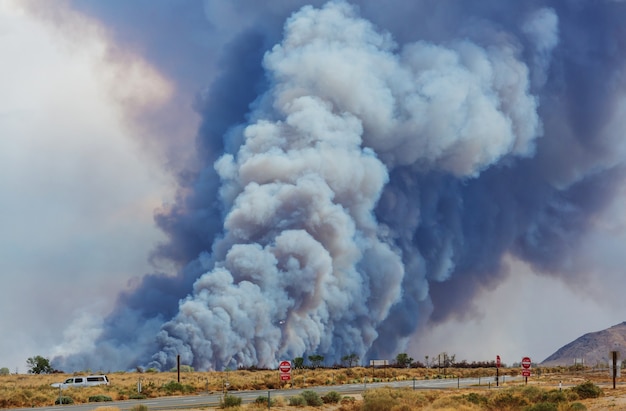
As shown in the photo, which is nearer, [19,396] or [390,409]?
[390,409]

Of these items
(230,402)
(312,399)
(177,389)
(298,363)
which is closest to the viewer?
(230,402)

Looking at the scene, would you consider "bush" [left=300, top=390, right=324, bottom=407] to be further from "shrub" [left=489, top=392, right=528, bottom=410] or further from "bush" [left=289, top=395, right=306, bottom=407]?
"shrub" [left=489, top=392, right=528, bottom=410]

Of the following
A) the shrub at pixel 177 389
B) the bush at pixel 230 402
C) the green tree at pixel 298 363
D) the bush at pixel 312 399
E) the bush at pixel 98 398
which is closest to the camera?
the bush at pixel 230 402

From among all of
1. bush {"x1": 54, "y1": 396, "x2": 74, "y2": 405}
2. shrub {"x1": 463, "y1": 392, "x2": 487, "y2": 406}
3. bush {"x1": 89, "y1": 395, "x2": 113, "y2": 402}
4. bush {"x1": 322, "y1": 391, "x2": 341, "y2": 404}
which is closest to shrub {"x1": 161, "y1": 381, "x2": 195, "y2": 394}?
bush {"x1": 89, "y1": 395, "x2": 113, "y2": 402}

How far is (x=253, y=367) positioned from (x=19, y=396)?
67.8 metres

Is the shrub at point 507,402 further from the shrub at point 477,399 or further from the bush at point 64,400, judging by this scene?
the bush at point 64,400

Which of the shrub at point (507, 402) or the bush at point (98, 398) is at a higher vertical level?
the bush at point (98, 398)

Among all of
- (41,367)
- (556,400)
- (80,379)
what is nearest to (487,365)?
(41,367)

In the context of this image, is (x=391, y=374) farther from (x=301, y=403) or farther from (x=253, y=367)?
(x=301, y=403)

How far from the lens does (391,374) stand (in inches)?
4862

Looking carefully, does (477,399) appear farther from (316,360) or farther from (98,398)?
(316,360)

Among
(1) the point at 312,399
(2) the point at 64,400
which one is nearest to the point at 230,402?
A: (1) the point at 312,399

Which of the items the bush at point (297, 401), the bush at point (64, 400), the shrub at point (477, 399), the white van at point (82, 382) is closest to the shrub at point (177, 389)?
the white van at point (82, 382)

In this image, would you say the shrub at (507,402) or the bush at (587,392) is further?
the bush at (587,392)
